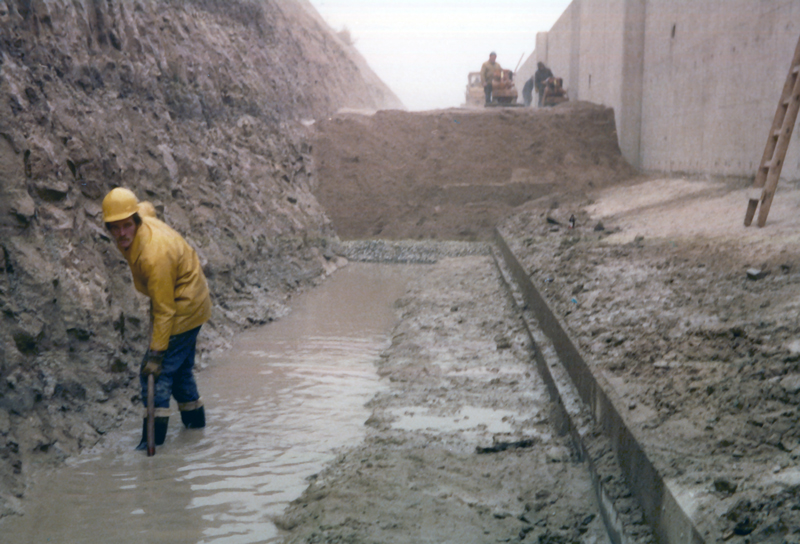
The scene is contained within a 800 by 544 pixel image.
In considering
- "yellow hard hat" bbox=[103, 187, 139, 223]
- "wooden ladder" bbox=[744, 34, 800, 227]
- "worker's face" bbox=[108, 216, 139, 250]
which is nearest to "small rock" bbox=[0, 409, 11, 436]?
"worker's face" bbox=[108, 216, 139, 250]

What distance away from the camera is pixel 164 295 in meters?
4.65

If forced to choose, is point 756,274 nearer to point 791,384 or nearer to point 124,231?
point 791,384

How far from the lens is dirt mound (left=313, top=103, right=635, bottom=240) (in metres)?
17.1

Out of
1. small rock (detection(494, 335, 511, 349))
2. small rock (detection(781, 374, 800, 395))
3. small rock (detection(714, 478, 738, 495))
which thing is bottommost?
small rock (detection(494, 335, 511, 349))

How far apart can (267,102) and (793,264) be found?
1311 cm

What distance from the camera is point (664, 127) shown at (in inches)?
577

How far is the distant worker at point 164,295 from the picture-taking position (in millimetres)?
4594

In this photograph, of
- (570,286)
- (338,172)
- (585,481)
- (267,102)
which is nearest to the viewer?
(585,481)

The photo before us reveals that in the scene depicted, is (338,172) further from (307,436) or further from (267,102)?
(307,436)

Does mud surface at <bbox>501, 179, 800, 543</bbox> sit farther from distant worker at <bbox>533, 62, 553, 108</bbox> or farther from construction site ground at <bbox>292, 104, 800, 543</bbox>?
distant worker at <bbox>533, 62, 553, 108</bbox>

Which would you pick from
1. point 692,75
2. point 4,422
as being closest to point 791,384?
point 4,422

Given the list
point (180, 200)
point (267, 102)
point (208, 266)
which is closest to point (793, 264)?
point (208, 266)

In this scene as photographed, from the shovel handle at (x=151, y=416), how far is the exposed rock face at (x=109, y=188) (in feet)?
1.75

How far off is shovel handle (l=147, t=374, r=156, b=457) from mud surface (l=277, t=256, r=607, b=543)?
1261 millimetres
